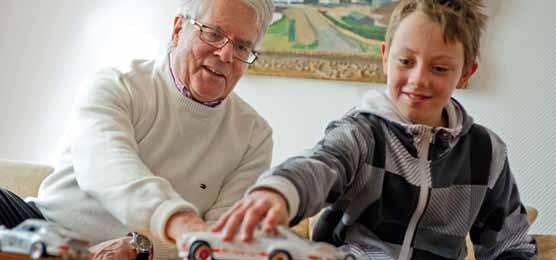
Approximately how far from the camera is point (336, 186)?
1154 mm

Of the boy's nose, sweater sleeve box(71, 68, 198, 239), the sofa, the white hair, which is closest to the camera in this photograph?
sweater sleeve box(71, 68, 198, 239)

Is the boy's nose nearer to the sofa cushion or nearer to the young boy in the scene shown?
the young boy

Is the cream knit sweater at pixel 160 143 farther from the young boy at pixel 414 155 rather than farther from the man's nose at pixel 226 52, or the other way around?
the young boy at pixel 414 155

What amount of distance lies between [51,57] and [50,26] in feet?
0.43

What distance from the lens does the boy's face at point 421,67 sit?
124 centimetres

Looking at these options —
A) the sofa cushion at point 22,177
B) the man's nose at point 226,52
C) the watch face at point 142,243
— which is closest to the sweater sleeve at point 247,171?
the watch face at point 142,243

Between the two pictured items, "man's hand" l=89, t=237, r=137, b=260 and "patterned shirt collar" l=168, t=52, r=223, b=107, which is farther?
"patterned shirt collar" l=168, t=52, r=223, b=107

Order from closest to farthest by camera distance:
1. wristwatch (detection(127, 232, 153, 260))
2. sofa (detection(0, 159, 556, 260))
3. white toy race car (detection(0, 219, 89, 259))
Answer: white toy race car (detection(0, 219, 89, 259)) → wristwatch (detection(127, 232, 153, 260)) → sofa (detection(0, 159, 556, 260))

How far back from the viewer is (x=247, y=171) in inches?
61.2

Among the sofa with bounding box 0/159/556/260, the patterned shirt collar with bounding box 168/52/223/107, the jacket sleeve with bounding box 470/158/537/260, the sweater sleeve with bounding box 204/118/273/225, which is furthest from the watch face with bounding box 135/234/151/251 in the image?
the sofa with bounding box 0/159/556/260

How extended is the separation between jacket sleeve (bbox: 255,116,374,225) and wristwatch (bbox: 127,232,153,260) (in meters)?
0.41

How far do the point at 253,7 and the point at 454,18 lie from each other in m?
0.44

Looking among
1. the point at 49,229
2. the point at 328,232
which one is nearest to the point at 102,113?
the point at 328,232

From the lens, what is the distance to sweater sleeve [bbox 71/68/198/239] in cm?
104
